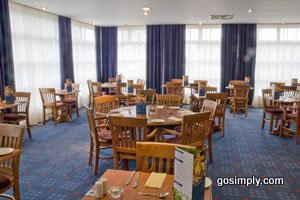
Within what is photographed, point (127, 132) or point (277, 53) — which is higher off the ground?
point (277, 53)

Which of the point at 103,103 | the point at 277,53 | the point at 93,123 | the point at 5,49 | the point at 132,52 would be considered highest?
the point at 132,52

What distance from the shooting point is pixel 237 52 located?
890cm

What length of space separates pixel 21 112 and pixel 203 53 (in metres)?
6.27

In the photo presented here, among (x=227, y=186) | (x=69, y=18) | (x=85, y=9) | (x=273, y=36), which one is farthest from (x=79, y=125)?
(x=273, y=36)

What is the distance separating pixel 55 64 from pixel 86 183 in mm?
4888

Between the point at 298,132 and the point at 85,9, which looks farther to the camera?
the point at 85,9

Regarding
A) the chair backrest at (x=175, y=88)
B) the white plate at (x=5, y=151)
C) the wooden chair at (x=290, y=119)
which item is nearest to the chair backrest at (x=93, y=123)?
the white plate at (x=5, y=151)

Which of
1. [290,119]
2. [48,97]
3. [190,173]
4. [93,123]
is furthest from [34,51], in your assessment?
[190,173]

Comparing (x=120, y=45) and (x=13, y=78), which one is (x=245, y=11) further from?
(x=13, y=78)

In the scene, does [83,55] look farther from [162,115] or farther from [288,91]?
[288,91]

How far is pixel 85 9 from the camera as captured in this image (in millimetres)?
6457

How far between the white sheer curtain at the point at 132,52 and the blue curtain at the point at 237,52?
9.29 ft

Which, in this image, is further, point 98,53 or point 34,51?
point 98,53

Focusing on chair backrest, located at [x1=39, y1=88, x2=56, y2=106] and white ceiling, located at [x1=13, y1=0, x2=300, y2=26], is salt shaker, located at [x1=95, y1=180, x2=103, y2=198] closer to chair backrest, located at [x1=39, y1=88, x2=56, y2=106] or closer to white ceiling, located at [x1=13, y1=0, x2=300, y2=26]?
white ceiling, located at [x1=13, y1=0, x2=300, y2=26]
